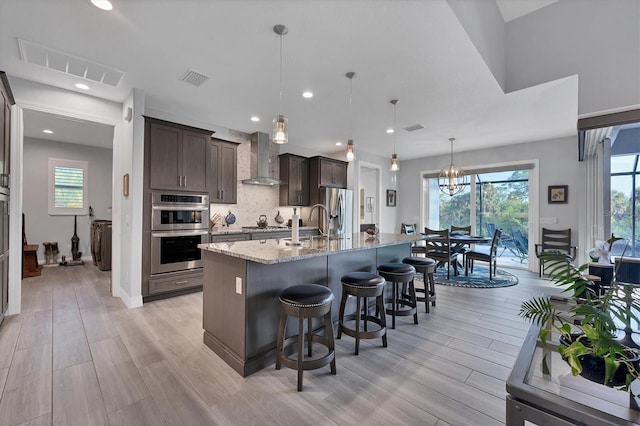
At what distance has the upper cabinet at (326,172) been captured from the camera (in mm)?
6121

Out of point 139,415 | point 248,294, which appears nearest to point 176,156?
point 248,294

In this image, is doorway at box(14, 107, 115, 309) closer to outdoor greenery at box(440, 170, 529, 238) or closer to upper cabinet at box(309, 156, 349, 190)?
upper cabinet at box(309, 156, 349, 190)

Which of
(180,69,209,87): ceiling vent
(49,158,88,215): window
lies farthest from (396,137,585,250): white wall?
(49,158,88,215): window

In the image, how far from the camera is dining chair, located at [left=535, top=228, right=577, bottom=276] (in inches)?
208

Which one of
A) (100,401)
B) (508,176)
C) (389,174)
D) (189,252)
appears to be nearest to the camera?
(100,401)

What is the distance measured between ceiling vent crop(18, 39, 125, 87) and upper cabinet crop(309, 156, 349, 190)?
3.75 meters

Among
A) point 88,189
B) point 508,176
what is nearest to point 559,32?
point 508,176

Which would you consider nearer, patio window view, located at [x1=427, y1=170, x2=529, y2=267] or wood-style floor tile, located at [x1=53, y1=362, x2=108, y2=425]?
wood-style floor tile, located at [x1=53, y1=362, x2=108, y2=425]

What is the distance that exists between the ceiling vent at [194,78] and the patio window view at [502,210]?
6.27 meters

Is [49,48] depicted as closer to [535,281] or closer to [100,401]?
[100,401]

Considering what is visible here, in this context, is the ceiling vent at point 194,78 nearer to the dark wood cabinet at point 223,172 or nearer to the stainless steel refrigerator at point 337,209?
the dark wood cabinet at point 223,172

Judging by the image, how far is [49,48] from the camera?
8.55 ft

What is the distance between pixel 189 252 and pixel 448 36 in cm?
404

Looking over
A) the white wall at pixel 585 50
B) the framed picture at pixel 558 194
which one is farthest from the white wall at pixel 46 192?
the framed picture at pixel 558 194
